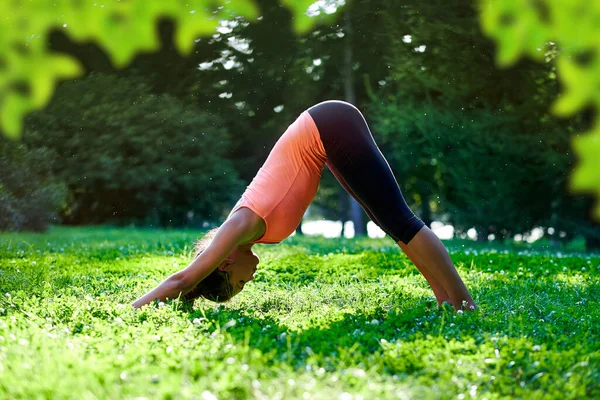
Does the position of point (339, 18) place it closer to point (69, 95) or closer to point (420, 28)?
point (420, 28)

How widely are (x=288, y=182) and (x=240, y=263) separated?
2.46 ft

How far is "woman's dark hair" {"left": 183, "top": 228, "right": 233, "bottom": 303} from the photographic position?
5285mm

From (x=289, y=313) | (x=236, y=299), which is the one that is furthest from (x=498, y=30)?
(x=236, y=299)

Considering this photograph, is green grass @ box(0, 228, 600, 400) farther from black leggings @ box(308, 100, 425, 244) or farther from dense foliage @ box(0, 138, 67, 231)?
dense foliage @ box(0, 138, 67, 231)

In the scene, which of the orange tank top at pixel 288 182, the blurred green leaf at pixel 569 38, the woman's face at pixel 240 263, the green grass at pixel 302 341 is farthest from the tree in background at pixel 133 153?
the blurred green leaf at pixel 569 38

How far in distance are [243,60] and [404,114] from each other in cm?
686

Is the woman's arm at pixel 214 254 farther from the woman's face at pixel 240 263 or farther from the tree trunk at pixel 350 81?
the tree trunk at pixel 350 81

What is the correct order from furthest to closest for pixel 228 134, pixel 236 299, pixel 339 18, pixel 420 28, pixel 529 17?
pixel 228 134 < pixel 339 18 < pixel 420 28 < pixel 236 299 < pixel 529 17

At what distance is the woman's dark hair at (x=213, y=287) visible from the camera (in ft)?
17.3

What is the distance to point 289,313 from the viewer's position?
215 inches

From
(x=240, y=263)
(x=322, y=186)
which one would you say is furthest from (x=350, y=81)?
(x=240, y=263)

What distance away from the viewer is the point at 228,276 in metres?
5.26

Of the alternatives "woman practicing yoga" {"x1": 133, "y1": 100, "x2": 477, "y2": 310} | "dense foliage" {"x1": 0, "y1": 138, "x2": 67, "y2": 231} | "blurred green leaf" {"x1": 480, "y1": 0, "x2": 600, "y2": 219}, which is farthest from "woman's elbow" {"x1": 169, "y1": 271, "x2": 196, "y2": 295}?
"dense foliage" {"x1": 0, "y1": 138, "x2": 67, "y2": 231}

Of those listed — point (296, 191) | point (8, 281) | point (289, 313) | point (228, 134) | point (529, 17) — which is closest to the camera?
point (529, 17)
